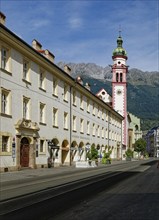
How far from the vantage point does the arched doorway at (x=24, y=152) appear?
33.0 m

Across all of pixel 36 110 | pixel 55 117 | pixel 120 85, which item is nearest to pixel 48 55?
pixel 55 117

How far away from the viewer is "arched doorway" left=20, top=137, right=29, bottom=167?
3297cm

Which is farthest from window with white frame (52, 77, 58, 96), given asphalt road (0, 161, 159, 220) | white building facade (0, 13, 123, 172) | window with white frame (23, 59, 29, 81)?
asphalt road (0, 161, 159, 220)

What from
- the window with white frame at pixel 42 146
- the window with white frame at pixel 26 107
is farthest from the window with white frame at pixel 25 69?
the window with white frame at pixel 42 146

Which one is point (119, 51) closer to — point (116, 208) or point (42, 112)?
point (42, 112)

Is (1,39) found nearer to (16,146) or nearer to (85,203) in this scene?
(16,146)

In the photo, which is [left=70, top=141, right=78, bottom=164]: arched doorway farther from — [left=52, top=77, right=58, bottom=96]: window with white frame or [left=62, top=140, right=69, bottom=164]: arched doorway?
[left=52, top=77, right=58, bottom=96]: window with white frame

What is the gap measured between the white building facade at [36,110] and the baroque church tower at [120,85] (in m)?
44.4

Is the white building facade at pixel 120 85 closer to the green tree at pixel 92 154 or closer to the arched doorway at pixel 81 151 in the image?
the arched doorway at pixel 81 151

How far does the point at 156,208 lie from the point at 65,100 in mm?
35214

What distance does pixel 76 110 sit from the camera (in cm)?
5053

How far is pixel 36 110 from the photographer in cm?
Answer: 3591

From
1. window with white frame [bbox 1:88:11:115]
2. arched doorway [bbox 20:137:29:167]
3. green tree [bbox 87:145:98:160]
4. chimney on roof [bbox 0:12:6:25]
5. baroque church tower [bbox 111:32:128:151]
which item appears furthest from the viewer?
baroque church tower [bbox 111:32:128:151]

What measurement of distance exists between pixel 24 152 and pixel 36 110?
4.38 metres
